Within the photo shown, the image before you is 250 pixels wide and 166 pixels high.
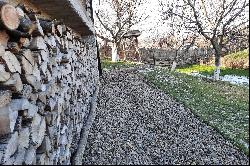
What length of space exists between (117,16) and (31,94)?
46.7ft

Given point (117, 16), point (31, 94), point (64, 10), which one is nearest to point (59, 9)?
point (64, 10)

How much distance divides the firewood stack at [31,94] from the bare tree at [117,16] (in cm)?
1260

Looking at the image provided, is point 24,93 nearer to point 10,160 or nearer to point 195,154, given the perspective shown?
point 10,160

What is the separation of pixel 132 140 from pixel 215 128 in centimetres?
83

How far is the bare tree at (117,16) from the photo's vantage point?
1642cm

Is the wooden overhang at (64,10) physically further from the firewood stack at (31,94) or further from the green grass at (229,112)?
the green grass at (229,112)

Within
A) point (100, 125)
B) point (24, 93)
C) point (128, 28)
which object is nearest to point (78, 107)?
point (100, 125)

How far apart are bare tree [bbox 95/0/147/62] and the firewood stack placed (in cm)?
1260

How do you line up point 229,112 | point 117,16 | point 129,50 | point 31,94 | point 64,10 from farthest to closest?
point 129,50
point 117,16
point 64,10
point 31,94
point 229,112

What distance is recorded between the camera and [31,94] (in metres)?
2.80

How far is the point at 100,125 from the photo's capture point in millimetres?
4793

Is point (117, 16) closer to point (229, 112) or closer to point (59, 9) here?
point (59, 9)

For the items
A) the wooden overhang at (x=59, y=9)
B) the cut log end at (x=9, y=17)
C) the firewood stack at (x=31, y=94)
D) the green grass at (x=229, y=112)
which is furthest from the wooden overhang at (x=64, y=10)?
the green grass at (x=229, y=112)

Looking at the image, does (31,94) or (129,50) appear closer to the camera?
(31,94)
